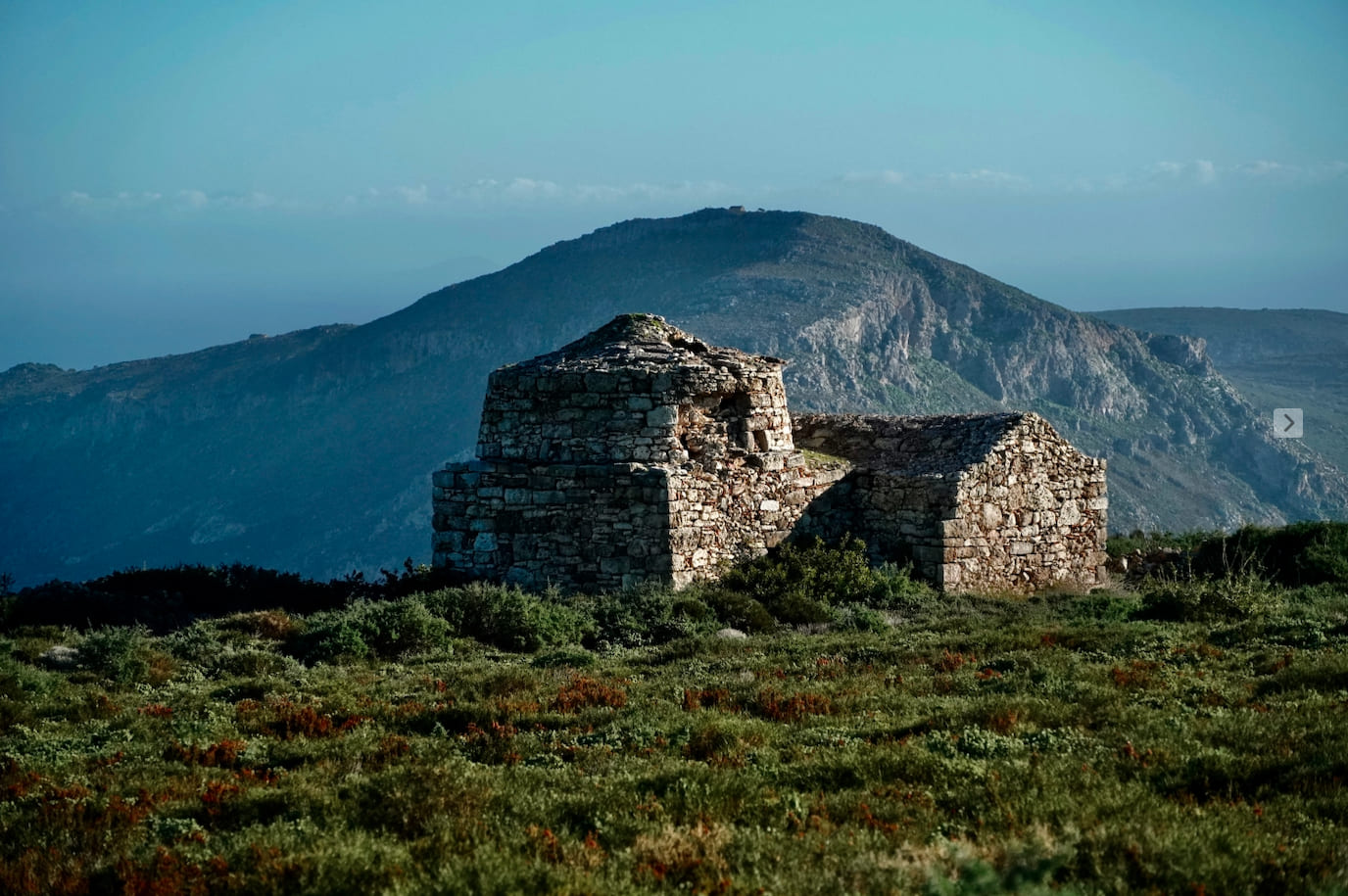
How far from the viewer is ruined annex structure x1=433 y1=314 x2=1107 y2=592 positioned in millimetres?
15961

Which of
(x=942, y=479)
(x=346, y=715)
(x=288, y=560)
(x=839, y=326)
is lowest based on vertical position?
(x=288, y=560)

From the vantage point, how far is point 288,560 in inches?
3519

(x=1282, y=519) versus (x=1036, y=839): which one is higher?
(x=1036, y=839)

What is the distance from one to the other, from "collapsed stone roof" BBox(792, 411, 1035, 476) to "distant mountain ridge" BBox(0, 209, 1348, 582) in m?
46.8

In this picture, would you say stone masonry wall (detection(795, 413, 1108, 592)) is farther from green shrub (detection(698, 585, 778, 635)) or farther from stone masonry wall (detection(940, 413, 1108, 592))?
green shrub (detection(698, 585, 778, 635))

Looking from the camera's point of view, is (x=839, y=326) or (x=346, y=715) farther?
(x=839, y=326)

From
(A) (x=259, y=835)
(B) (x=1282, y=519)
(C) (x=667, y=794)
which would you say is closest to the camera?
(A) (x=259, y=835)

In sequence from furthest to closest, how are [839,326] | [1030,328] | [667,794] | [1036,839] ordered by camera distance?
[1030,328], [839,326], [667,794], [1036,839]

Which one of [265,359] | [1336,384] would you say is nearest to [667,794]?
[1336,384]

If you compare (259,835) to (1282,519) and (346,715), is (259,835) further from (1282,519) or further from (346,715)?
(1282,519)

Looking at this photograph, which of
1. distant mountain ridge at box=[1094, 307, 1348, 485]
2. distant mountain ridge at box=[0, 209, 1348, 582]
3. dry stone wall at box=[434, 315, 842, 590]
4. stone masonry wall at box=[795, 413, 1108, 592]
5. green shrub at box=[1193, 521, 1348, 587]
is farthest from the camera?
distant mountain ridge at box=[1094, 307, 1348, 485]

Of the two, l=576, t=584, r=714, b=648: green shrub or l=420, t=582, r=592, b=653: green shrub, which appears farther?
l=576, t=584, r=714, b=648: green shrub

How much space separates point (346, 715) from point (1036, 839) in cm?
600

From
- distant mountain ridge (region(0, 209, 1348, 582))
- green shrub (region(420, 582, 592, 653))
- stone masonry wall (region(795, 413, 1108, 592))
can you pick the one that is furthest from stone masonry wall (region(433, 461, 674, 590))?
distant mountain ridge (region(0, 209, 1348, 582))
